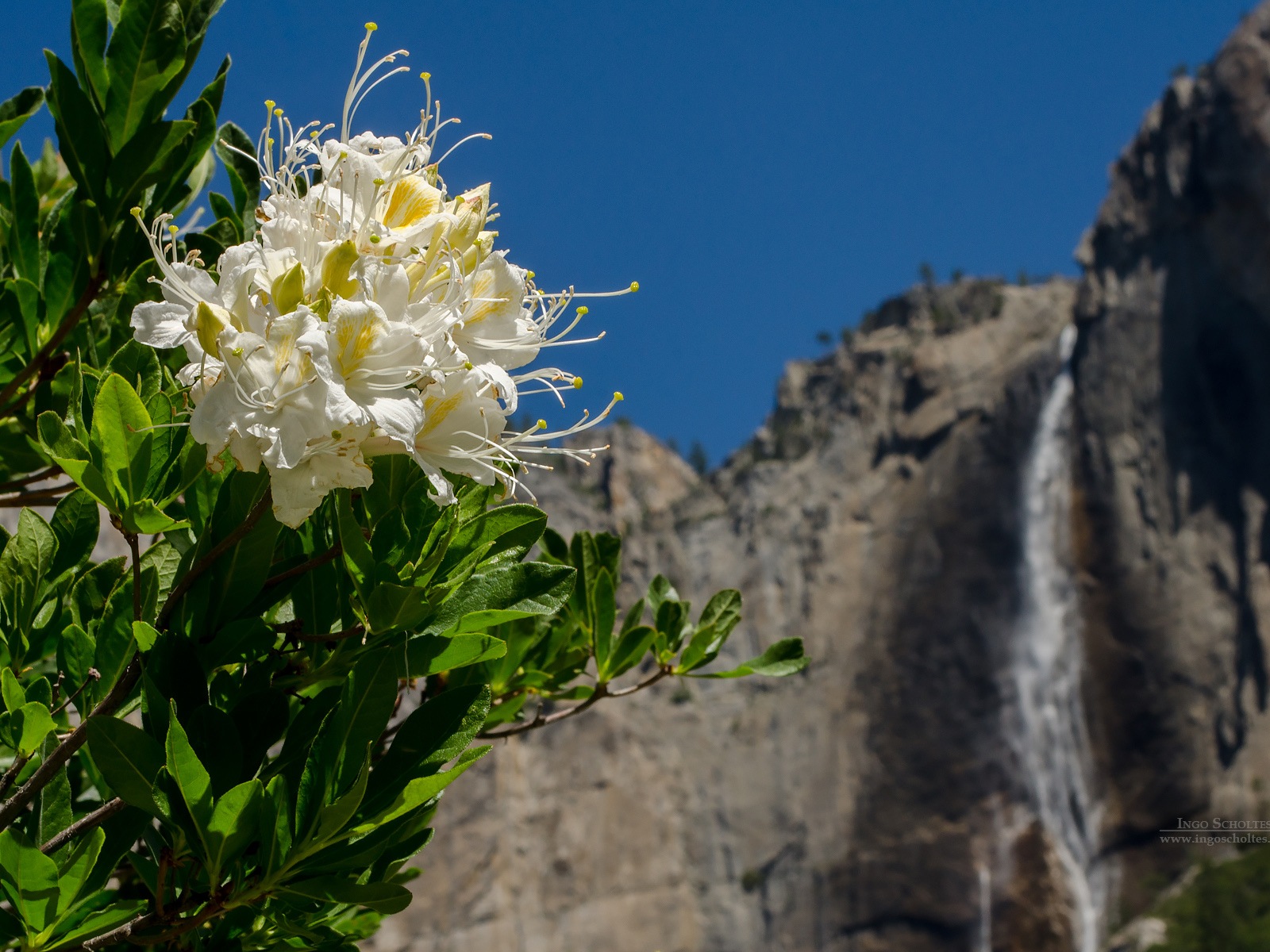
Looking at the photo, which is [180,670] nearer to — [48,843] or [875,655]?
[48,843]

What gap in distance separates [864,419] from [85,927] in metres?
27.6

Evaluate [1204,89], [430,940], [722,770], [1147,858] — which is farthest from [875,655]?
[1204,89]

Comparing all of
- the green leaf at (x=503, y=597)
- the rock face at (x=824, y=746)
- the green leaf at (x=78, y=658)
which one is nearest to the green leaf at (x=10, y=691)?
the green leaf at (x=78, y=658)

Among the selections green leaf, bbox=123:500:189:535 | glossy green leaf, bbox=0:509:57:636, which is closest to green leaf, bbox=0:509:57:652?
glossy green leaf, bbox=0:509:57:636

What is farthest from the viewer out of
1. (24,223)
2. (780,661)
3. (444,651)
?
(780,661)

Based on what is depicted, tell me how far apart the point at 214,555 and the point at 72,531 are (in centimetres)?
45

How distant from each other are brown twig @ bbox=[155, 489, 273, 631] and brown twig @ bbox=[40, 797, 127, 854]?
0.20 m

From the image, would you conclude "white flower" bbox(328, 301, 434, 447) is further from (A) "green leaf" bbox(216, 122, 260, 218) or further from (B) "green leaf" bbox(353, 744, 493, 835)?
(A) "green leaf" bbox(216, 122, 260, 218)

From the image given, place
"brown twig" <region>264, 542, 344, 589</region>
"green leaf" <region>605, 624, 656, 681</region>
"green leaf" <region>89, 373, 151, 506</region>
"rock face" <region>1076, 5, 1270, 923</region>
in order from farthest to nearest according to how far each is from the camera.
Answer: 1. "rock face" <region>1076, 5, 1270, 923</region>
2. "green leaf" <region>605, 624, 656, 681</region>
3. "brown twig" <region>264, 542, 344, 589</region>
4. "green leaf" <region>89, 373, 151, 506</region>

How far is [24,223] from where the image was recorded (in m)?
1.63

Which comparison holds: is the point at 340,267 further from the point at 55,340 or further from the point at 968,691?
the point at 968,691

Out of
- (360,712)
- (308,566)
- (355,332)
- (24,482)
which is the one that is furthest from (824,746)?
(355,332)

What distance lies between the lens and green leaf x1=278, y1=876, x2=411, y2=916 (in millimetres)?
1071

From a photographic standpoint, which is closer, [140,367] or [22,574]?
[140,367]
